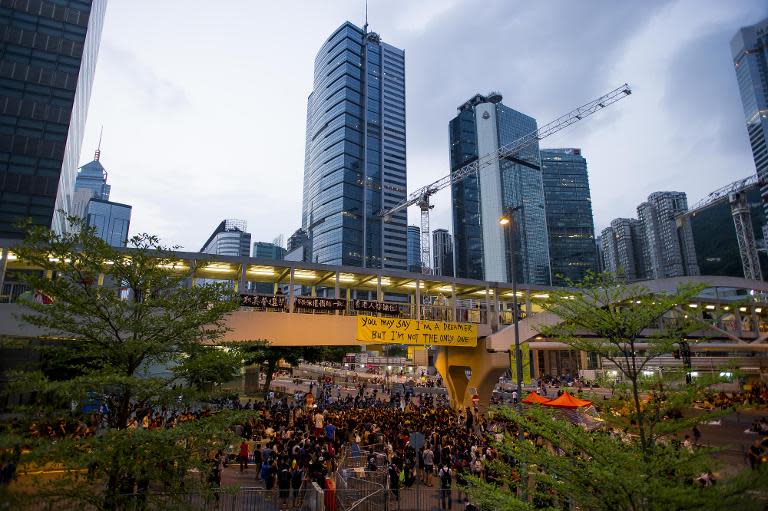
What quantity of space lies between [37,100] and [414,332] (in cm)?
5397

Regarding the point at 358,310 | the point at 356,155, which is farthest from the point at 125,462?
the point at 356,155

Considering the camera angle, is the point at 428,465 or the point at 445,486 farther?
the point at 428,465

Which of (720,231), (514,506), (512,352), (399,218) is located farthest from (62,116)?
(720,231)

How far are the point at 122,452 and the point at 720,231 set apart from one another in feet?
755

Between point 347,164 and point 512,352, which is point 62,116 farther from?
point 347,164

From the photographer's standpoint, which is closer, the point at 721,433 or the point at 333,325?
the point at 333,325

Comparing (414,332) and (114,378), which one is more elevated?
(414,332)

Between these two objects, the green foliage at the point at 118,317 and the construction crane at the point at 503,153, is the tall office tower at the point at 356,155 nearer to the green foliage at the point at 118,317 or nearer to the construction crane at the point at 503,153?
the construction crane at the point at 503,153

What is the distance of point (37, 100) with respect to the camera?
166ft

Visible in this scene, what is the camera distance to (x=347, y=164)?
161 m

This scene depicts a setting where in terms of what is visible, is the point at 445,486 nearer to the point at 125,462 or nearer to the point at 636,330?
the point at 636,330

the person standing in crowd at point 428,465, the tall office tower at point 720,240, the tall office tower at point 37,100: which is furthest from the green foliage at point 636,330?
the tall office tower at point 720,240

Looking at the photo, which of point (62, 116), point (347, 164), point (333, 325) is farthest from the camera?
point (347, 164)

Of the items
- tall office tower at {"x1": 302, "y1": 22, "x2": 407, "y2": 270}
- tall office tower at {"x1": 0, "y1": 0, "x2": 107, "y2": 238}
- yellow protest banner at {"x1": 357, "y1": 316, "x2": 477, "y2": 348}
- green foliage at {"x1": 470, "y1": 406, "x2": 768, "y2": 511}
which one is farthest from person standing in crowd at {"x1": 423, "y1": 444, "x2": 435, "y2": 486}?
tall office tower at {"x1": 302, "y1": 22, "x2": 407, "y2": 270}
